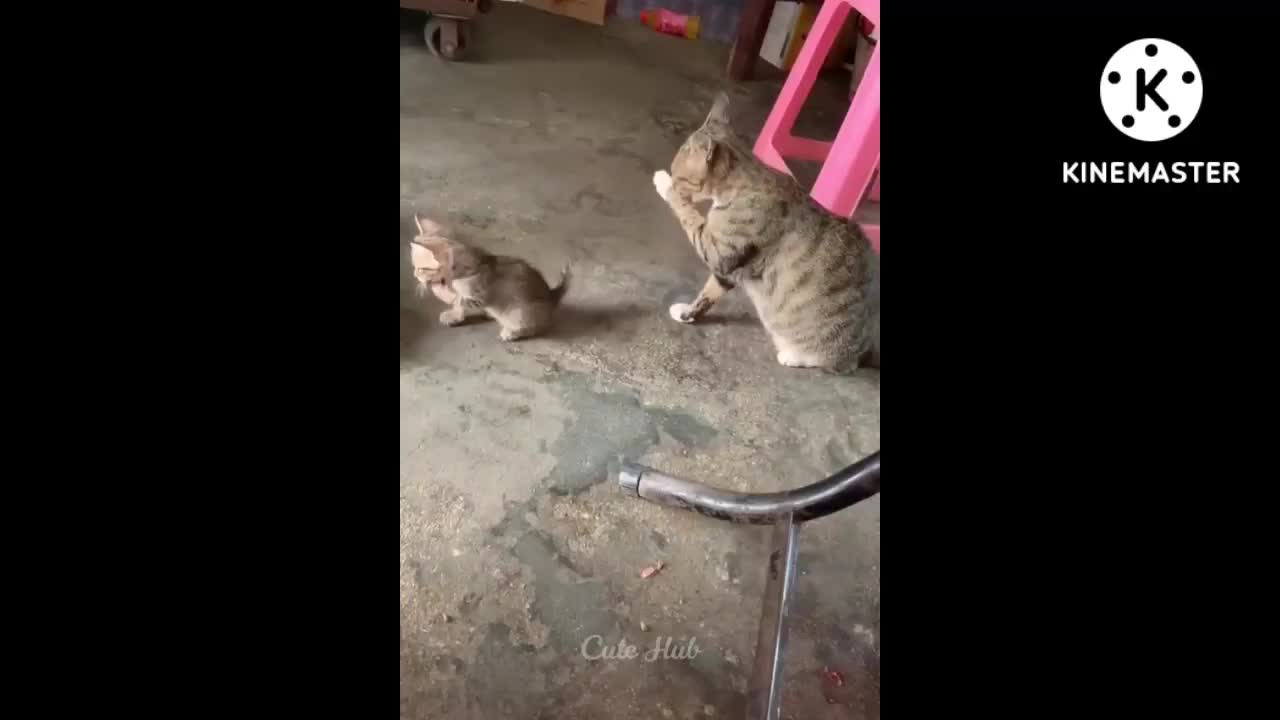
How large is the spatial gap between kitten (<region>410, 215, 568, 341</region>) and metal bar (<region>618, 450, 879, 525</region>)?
49 cm

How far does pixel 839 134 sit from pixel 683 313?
0.65 m

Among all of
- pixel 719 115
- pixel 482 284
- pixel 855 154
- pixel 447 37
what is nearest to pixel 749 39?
pixel 447 37

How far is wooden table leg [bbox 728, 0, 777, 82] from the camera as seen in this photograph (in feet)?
9.76

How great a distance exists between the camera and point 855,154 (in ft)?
6.43

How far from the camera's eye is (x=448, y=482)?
1.36 metres

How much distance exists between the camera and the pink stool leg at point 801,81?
2.16 m

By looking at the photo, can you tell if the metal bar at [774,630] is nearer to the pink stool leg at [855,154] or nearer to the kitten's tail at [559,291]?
the kitten's tail at [559,291]
